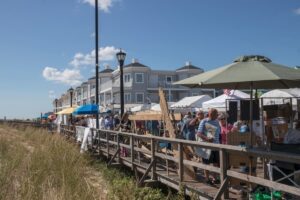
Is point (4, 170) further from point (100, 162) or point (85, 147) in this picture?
point (85, 147)

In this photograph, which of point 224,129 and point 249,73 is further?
point 224,129

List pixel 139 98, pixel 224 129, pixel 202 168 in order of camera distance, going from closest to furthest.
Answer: pixel 202 168, pixel 224 129, pixel 139 98

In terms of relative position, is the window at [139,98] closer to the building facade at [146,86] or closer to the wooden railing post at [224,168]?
the building facade at [146,86]

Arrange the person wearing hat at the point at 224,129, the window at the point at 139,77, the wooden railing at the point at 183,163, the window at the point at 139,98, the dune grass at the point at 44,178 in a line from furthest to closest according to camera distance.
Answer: the window at the point at 139,77 → the window at the point at 139,98 → the person wearing hat at the point at 224,129 → the dune grass at the point at 44,178 → the wooden railing at the point at 183,163

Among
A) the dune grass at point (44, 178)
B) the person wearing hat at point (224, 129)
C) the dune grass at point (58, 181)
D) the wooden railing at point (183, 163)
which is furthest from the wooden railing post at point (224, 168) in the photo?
the person wearing hat at point (224, 129)

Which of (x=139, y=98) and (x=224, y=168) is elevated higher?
(x=139, y=98)

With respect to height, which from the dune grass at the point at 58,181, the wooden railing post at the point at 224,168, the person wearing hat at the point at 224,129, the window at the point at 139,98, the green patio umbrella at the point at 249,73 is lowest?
the dune grass at the point at 58,181

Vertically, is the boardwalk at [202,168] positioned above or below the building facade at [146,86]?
below

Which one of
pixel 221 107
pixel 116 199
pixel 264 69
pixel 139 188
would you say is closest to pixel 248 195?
pixel 264 69

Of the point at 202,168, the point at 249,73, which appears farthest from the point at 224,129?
the point at 249,73

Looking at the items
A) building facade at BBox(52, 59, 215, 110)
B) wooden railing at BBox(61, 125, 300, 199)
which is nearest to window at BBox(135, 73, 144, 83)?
building facade at BBox(52, 59, 215, 110)

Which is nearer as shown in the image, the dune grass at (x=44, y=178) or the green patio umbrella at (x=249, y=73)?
the green patio umbrella at (x=249, y=73)

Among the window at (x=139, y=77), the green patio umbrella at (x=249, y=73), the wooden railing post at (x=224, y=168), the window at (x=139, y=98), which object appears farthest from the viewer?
the window at (x=139, y=77)

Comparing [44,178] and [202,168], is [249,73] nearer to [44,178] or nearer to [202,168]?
[202,168]
